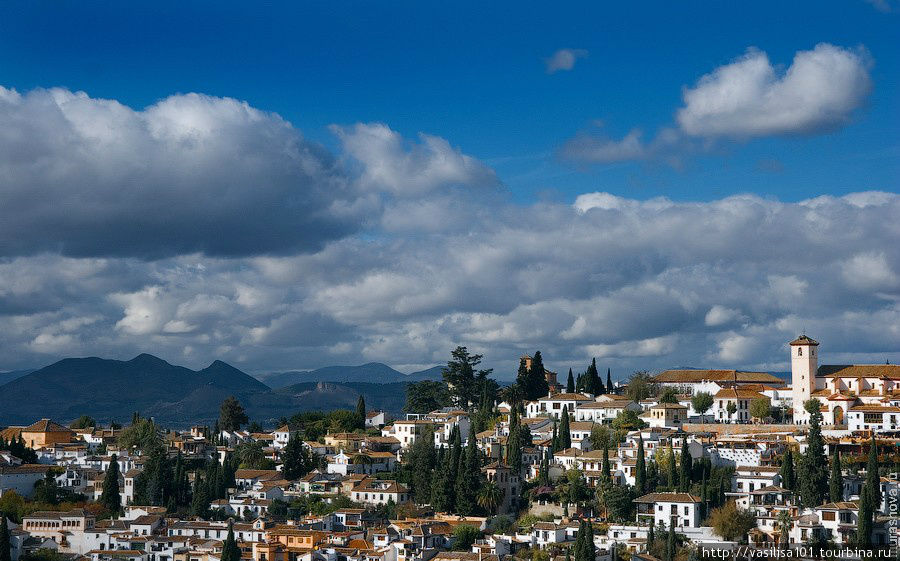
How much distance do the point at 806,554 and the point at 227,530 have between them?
30.0m

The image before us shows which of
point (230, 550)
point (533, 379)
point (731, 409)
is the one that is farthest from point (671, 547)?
point (533, 379)

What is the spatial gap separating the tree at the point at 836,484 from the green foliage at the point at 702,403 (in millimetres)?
20163

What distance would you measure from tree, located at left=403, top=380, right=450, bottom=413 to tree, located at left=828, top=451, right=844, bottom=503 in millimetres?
39710

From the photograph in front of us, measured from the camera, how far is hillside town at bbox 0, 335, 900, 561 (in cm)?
5819

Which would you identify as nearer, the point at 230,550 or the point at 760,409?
the point at 230,550

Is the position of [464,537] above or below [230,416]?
below

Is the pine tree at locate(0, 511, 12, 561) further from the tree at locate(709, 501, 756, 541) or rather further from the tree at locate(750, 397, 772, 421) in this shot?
the tree at locate(750, 397, 772, 421)

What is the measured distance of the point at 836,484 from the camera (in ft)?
191

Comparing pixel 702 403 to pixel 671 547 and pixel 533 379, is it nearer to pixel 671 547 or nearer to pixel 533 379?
pixel 533 379

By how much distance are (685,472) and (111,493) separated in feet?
113

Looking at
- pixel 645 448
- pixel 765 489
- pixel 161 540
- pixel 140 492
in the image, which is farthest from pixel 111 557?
pixel 765 489

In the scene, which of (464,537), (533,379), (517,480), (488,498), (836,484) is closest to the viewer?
(836,484)

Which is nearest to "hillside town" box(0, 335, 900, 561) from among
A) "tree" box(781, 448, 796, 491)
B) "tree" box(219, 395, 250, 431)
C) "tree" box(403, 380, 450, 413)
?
"tree" box(781, 448, 796, 491)

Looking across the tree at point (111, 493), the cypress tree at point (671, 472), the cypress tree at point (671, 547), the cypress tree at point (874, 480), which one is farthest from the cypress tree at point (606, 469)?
the tree at point (111, 493)
